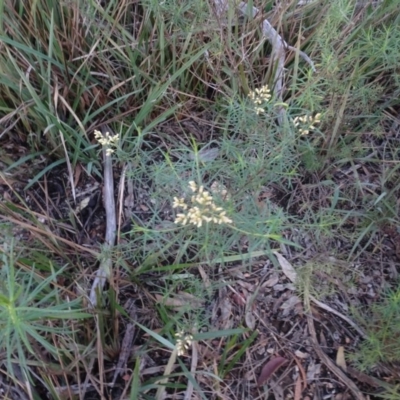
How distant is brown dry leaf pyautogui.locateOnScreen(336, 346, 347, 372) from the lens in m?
1.43

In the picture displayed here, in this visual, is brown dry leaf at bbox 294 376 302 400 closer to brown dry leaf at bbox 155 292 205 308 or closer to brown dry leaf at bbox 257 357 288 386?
brown dry leaf at bbox 257 357 288 386

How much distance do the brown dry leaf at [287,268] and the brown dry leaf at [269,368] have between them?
24 centimetres

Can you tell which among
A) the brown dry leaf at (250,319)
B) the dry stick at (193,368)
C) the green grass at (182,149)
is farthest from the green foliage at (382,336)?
the dry stick at (193,368)

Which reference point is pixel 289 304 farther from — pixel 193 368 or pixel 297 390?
→ pixel 193 368

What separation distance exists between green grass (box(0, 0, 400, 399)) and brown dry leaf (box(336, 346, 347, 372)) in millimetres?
55

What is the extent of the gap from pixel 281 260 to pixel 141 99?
2.41 feet

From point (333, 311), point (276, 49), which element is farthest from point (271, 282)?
point (276, 49)

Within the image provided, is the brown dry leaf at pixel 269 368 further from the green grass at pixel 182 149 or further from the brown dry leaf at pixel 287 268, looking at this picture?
the brown dry leaf at pixel 287 268

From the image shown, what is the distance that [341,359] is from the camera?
1.44 metres

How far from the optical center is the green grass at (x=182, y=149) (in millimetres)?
1340

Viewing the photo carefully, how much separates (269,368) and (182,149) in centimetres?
69

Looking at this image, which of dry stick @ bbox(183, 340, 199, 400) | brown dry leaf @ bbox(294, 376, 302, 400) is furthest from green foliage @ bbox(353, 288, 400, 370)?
dry stick @ bbox(183, 340, 199, 400)

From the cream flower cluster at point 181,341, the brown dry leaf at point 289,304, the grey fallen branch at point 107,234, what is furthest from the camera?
the brown dry leaf at point 289,304

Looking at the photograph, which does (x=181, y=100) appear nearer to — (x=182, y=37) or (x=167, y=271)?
(x=182, y=37)
